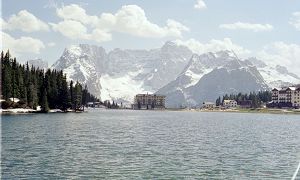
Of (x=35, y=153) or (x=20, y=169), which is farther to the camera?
(x=35, y=153)

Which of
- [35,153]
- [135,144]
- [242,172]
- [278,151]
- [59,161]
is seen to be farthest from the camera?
[135,144]

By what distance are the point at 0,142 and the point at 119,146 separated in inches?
835

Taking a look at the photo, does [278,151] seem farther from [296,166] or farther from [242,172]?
[242,172]

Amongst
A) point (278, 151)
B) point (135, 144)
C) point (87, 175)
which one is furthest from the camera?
point (135, 144)

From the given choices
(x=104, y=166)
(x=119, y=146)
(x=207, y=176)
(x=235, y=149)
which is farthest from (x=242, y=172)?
(x=119, y=146)

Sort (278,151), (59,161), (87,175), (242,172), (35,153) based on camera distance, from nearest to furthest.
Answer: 1. (87,175)
2. (242,172)
3. (59,161)
4. (35,153)
5. (278,151)

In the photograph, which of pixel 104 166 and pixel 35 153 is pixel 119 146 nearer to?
pixel 35 153

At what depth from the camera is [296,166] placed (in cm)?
6028

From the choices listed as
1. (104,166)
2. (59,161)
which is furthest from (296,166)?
(59,161)

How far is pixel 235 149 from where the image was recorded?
258 feet

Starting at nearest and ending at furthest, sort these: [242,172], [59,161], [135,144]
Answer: [242,172] → [59,161] → [135,144]

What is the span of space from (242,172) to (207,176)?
5626 millimetres

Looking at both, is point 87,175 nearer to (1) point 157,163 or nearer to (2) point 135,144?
(1) point 157,163

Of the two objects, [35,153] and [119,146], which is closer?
[35,153]
